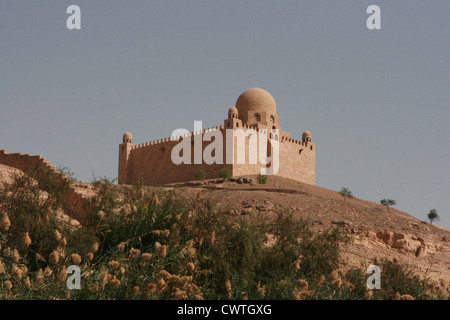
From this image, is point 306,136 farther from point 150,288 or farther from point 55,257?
point 150,288

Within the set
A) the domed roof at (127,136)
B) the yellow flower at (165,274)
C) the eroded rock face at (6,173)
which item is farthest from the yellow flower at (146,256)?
the domed roof at (127,136)

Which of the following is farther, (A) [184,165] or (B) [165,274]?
(A) [184,165]

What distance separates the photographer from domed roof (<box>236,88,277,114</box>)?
37344 mm

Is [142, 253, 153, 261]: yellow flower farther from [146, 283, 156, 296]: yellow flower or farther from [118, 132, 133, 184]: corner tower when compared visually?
[118, 132, 133, 184]: corner tower

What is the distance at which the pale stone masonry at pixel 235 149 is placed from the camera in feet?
102

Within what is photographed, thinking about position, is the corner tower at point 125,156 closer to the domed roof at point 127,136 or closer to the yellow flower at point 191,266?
the domed roof at point 127,136

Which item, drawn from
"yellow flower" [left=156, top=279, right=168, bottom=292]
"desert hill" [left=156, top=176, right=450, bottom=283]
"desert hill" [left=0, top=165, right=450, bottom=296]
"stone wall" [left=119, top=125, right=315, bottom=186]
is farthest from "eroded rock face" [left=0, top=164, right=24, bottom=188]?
"stone wall" [left=119, top=125, right=315, bottom=186]

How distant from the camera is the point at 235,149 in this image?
30.4 meters

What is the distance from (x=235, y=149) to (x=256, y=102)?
26.8ft

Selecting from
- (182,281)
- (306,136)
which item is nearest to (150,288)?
(182,281)

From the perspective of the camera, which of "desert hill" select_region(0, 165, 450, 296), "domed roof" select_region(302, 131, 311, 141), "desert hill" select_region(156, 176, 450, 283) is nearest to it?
"desert hill" select_region(0, 165, 450, 296)

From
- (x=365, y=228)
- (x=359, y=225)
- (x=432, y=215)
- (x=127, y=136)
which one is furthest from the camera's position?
(x=127, y=136)
